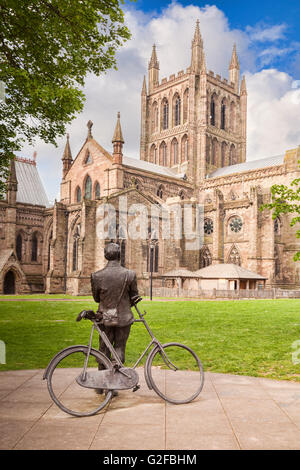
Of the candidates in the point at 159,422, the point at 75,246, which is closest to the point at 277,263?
the point at 75,246

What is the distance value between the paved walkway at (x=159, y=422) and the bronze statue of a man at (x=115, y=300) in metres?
0.84

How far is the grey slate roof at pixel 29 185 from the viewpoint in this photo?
5019cm

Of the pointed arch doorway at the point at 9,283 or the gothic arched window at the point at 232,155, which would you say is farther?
the gothic arched window at the point at 232,155

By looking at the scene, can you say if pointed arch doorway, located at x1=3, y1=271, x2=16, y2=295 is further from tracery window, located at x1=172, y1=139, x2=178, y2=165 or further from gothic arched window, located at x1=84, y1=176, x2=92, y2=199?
tracery window, located at x1=172, y1=139, x2=178, y2=165

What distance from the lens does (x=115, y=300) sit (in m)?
5.80

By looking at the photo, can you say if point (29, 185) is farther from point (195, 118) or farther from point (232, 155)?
point (232, 155)

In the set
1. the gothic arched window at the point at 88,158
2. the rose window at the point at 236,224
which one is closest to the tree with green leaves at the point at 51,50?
the rose window at the point at 236,224

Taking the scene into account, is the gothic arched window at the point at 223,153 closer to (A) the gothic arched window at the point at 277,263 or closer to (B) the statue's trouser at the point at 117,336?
(A) the gothic arched window at the point at 277,263

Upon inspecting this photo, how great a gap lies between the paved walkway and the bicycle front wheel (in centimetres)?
16

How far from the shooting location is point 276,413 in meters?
5.11

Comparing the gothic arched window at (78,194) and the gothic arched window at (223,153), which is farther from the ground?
the gothic arched window at (223,153)

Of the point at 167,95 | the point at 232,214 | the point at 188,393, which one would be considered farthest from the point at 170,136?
the point at 188,393

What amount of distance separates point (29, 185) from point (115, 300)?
48648mm
